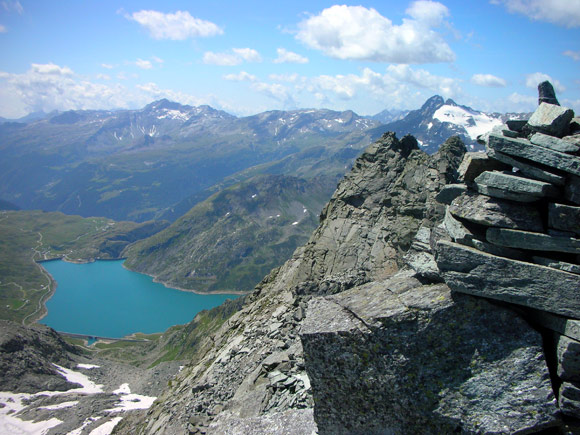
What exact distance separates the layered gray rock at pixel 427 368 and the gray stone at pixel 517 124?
562 centimetres

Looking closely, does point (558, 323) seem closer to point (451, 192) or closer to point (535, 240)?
point (535, 240)

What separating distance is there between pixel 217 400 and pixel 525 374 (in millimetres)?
18067

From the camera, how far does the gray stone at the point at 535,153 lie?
10023 millimetres

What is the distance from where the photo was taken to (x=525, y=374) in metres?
10.2

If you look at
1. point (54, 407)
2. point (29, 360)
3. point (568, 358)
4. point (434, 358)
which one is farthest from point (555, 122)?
point (29, 360)

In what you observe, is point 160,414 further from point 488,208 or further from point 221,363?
point 488,208

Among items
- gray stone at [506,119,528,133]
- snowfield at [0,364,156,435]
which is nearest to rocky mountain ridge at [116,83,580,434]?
gray stone at [506,119,528,133]

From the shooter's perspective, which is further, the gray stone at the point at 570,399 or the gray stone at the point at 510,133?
the gray stone at the point at 510,133

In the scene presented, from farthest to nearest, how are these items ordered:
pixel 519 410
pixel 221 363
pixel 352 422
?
1. pixel 221 363
2. pixel 352 422
3. pixel 519 410

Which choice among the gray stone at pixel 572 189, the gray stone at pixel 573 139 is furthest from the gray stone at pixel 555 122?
the gray stone at pixel 572 189

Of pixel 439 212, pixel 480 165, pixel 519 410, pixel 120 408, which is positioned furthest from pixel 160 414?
pixel 120 408

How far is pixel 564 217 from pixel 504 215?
1.33 meters

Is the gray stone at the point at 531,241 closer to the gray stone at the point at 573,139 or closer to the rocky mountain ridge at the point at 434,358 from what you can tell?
the rocky mountain ridge at the point at 434,358

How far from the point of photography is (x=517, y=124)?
40.9 feet
